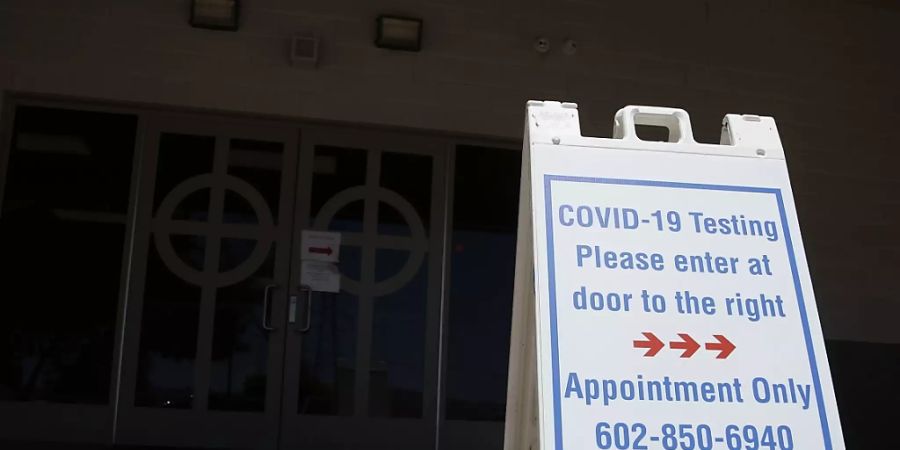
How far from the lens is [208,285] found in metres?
6.11

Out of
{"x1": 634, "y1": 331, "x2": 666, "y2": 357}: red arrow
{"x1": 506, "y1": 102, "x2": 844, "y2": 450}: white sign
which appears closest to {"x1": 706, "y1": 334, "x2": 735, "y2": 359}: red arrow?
{"x1": 506, "y1": 102, "x2": 844, "y2": 450}: white sign

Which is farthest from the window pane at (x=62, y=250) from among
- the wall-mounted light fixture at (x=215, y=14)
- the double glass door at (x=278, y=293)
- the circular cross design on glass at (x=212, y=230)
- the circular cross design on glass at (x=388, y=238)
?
the circular cross design on glass at (x=388, y=238)

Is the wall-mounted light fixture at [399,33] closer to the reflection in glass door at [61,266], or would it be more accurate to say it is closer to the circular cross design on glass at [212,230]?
the circular cross design on glass at [212,230]

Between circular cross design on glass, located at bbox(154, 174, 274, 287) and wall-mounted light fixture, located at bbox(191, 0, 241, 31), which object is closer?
circular cross design on glass, located at bbox(154, 174, 274, 287)

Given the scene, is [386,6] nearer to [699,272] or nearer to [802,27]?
[802,27]

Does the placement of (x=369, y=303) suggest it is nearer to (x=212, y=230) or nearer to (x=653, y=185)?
(x=212, y=230)

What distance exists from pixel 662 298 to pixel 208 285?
14.5 feet

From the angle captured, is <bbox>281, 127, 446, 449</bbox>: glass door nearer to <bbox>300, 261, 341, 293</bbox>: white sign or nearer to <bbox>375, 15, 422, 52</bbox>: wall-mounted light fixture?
<bbox>300, 261, 341, 293</bbox>: white sign

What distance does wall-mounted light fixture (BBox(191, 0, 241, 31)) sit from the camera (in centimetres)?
621

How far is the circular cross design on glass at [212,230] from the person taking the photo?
6102 millimetres

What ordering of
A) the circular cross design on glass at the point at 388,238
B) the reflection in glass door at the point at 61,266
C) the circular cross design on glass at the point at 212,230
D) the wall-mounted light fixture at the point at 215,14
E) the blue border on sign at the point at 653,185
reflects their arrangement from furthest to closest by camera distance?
the circular cross design on glass at the point at 388,238 < the wall-mounted light fixture at the point at 215,14 < the circular cross design on glass at the point at 212,230 < the reflection in glass door at the point at 61,266 < the blue border on sign at the point at 653,185

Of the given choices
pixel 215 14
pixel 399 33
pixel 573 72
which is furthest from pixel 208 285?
pixel 573 72

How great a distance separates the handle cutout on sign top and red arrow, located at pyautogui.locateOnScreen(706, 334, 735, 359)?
539 millimetres

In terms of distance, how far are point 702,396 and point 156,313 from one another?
4637 millimetres
